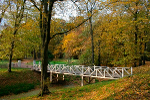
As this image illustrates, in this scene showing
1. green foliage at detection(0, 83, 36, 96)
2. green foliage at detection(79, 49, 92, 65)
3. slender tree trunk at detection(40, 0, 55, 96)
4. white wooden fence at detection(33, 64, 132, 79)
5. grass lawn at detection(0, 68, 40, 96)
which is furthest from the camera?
green foliage at detection(79, 49, 92, 65)

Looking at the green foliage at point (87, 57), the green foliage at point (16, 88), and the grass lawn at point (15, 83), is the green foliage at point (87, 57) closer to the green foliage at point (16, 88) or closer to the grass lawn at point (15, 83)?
the grass lawn at point (15, 83)

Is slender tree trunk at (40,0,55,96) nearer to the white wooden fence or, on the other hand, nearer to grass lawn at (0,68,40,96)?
the white wooden fence

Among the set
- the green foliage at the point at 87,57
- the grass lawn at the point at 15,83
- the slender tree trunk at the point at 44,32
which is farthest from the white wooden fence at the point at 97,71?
the slender tree trunk at the point at 44,32

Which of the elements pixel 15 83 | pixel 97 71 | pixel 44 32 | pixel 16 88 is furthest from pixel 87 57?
pixel 44 32

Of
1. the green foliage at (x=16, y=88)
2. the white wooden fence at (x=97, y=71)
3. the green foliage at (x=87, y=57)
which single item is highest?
the green foliage at (x=87, y=57)

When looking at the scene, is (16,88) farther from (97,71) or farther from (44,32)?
(97,71)

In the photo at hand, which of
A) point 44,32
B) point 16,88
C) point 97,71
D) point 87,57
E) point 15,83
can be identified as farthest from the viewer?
point 87,57

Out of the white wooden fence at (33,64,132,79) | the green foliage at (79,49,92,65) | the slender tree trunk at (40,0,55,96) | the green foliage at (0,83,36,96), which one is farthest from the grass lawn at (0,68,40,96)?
the green foliage at (79,49,92,65)

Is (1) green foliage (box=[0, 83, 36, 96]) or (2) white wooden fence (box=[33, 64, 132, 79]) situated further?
(1) green foliage (box=[0, 83, 36, 96])

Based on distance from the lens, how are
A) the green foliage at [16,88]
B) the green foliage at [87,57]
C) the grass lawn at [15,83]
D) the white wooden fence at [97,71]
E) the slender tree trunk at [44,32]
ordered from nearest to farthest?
1. the slender tree trunk at [44,32]
2. the white wooden fence at [97,71]
3. the green foliage at [16,88]
4. the grass lawn at [15,83]
5. the green foliage at [87,57]

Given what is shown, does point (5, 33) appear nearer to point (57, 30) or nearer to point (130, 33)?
point (57, 30)

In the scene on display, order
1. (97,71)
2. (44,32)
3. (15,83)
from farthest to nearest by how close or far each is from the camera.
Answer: (97,71) < (15,83) < (44,32)

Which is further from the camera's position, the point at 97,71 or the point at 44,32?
the point at 97,71

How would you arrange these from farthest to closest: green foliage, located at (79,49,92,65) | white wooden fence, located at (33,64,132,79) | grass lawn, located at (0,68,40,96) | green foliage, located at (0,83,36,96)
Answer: green foliage, located at (79,49,92,65), grass lawn, located at (0,68,40,96), green foliage, located at (0,83,36,96), white wooden fence, located at (33,64,132,79)
